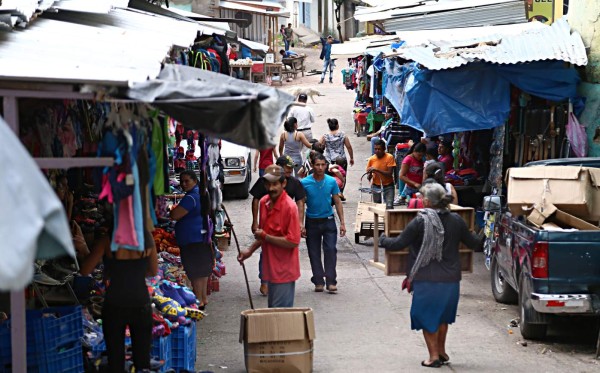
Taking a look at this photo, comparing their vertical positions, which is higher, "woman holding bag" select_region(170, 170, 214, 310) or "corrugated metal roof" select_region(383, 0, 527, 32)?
"corrugated metal roof" select_region(383, 0, 527, 32)

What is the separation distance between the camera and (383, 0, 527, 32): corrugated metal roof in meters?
21.2

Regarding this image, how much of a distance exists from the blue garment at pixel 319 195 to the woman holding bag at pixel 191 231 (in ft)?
6.64

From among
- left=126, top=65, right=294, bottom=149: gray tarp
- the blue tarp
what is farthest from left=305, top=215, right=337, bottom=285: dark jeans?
left=126, top=65, right=294, bottom=149: gray tarp

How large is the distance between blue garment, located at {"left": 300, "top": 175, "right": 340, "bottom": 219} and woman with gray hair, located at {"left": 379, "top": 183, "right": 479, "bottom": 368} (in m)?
3.50

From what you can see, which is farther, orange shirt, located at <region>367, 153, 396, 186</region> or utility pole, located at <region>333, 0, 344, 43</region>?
→ utility pole, located at <region>333, 0, 344, 43</region>

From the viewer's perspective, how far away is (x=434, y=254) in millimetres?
9461

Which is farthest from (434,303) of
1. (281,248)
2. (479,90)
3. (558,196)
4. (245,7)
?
(245,7)

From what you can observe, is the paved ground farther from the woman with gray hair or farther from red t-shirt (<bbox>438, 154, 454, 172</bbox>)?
red t-shirt (<bbox>438, 154, 454, 172</bbox>)

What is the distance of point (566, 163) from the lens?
1242 centimetres

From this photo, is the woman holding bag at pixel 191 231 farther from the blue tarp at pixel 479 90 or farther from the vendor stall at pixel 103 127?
the blue tarp at pixel 479 90

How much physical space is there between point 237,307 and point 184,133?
2.32 metres

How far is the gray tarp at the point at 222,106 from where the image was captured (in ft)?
20.9

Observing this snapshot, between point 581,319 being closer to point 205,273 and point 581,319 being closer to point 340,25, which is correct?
point 205,273

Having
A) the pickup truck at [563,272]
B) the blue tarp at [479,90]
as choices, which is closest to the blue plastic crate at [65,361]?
the pickup truck at [563,272]
